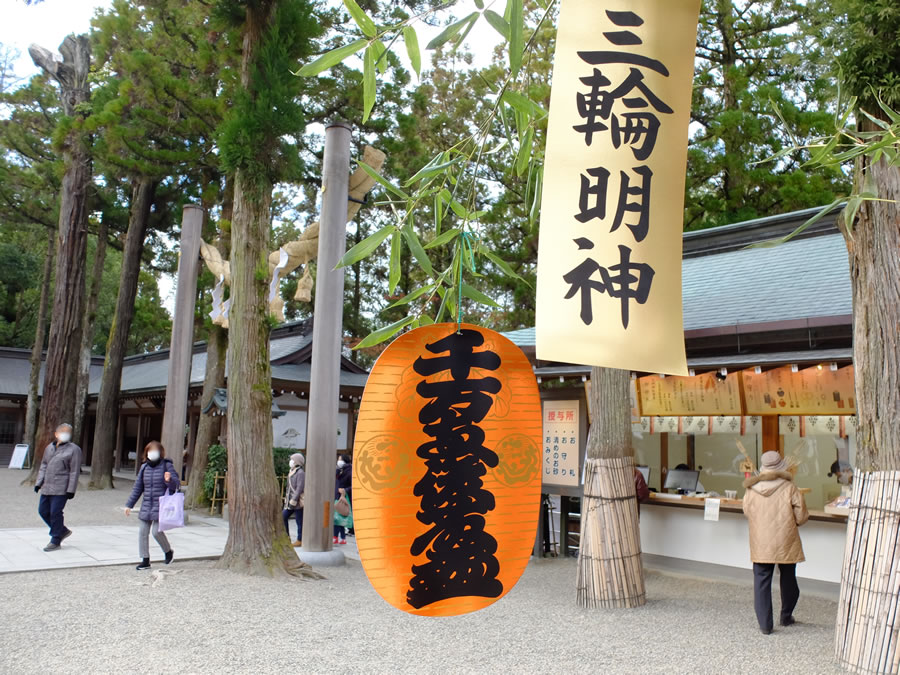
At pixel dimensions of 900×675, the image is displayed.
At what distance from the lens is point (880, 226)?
489 centimetres

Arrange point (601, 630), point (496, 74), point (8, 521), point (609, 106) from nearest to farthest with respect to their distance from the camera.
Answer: point (609, 106)
point (601, 630)
point (8, 521)
point (496, 74)

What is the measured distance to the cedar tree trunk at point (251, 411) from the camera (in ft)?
25.8

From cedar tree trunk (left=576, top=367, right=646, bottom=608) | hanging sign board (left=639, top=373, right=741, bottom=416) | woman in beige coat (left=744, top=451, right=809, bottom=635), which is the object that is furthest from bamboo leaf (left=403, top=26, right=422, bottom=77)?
hanging sign board (left=639, top=373, right=741, bottom=416)

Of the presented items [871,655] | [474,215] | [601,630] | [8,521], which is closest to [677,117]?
[474,215]

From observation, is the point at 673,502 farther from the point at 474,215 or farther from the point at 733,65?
the point at 733,65

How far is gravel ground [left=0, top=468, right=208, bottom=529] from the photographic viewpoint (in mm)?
11859

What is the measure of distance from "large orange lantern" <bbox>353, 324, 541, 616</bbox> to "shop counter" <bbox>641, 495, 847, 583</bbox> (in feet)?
21.4

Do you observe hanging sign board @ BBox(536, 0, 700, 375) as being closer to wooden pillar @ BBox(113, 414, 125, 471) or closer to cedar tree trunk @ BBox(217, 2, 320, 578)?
cedar tree trunk @ BBox(217, 2, 320, 578)

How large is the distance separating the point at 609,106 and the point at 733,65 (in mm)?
15519

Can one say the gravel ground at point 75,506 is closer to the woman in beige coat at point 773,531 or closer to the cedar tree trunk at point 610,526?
the cedar tree trunk at point 610,526

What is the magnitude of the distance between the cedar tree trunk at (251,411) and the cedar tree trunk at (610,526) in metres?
3.17

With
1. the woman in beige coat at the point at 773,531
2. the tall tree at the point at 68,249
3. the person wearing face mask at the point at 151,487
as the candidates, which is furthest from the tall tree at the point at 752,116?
the tall tree at the point at 68,249

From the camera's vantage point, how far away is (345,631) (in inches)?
232

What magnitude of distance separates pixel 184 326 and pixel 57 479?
14.3ft
